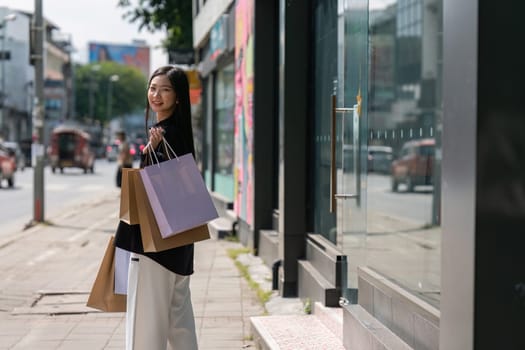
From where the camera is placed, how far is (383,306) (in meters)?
4.95

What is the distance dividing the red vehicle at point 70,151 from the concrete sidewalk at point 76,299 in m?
38.8

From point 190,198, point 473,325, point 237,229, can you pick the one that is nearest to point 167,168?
point 190,198

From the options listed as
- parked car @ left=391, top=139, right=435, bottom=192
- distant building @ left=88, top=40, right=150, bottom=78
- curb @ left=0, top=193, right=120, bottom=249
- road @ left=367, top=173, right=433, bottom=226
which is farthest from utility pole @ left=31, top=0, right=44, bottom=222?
distant building @ left=88, top=40, right=150, bottom=78

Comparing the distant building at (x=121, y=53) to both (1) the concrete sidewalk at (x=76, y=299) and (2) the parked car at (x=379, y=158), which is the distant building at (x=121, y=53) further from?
(2) the parked car at (x=379, y=158)

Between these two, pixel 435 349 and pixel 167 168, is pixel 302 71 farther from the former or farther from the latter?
pixel 435 349

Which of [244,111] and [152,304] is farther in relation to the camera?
[244,111]

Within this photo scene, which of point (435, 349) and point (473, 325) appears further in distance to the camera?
point (435, 349)

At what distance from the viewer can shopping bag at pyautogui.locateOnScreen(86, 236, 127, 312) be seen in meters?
4.77

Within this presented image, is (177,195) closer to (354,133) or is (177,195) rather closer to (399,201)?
(399,201)

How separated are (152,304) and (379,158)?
63.4 inches

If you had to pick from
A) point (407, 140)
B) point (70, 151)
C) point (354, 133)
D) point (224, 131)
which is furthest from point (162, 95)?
point (70, 151)

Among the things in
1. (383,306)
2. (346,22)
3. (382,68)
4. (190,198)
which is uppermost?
(346,22)

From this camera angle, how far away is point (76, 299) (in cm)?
837

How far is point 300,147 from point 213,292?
A: 1657mm
